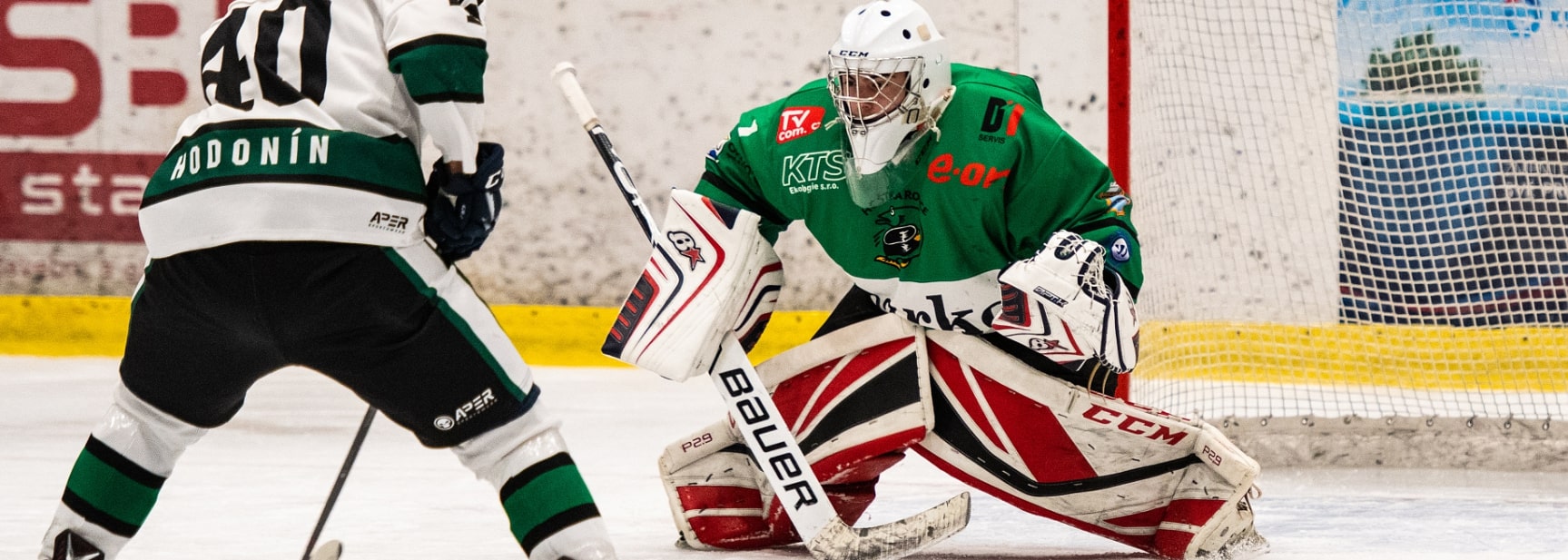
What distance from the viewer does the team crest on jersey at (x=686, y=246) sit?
238 centimetres

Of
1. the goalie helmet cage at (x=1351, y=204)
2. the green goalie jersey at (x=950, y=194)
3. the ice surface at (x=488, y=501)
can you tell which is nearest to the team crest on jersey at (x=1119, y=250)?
the green goalie jersey at (x=950, y=194)

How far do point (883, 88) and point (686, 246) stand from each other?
1.20 ft

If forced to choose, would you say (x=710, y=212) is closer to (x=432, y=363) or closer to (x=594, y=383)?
(x=432, y=363)

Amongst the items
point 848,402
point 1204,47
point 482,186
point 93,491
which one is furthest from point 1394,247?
point 93,491

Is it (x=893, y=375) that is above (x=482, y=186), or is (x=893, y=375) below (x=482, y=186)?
below

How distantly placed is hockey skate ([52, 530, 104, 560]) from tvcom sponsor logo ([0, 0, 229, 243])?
343cm

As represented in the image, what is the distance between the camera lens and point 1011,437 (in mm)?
2342

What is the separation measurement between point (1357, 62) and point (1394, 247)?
49 centimetres

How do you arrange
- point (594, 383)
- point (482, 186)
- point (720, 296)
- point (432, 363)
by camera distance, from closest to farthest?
point (432, 363) → point (482, 186) → point (720, 296) → point (594, 383)

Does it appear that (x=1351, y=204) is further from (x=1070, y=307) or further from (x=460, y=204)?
(x=460, y=204)

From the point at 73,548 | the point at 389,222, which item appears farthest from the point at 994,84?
the point at 73,548

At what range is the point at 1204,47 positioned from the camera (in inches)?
163

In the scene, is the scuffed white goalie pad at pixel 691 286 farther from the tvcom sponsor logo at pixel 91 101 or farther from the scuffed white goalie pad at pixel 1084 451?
the tvcom sponsor logo at pixel 91 101

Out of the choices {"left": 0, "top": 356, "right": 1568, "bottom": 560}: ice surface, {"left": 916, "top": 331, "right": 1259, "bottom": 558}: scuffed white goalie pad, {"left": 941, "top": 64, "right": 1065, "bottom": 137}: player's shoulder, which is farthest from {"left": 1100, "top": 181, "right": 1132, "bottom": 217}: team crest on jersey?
{"left": 0, "top": 356, "right": 1568, "bottom": 560}: ice surface
